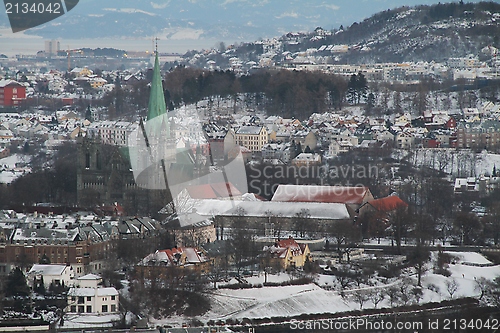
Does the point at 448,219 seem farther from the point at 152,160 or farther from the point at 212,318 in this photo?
the point at 212,318

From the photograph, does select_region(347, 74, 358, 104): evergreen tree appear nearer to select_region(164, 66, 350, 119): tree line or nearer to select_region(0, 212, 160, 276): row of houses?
select_region(164, 66, 350, 119): tree line

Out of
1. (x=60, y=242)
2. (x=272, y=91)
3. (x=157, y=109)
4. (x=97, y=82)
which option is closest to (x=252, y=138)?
(x=272, y=91)

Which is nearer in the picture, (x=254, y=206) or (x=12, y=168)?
(x=254, y=206)

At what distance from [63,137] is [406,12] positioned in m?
52.7

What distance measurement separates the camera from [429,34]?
346 feet

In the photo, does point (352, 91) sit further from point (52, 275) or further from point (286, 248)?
point (52, 275)

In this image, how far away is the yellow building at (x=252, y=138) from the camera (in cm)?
6303

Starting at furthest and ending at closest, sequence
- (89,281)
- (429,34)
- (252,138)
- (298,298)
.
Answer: (429,34), (252,138), (298,298), (89,281)

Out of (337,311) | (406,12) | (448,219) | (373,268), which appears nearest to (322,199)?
(448,219)

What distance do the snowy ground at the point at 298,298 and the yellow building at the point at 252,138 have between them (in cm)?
2641

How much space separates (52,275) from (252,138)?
3024 centimetres

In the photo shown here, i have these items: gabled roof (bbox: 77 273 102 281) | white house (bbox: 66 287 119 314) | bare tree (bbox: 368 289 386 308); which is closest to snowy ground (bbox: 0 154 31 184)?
gabled roof (bbox: 77 273 102 281)

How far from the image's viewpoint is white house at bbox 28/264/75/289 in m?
33.8

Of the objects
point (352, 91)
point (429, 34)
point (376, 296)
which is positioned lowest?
point (376, 296)
